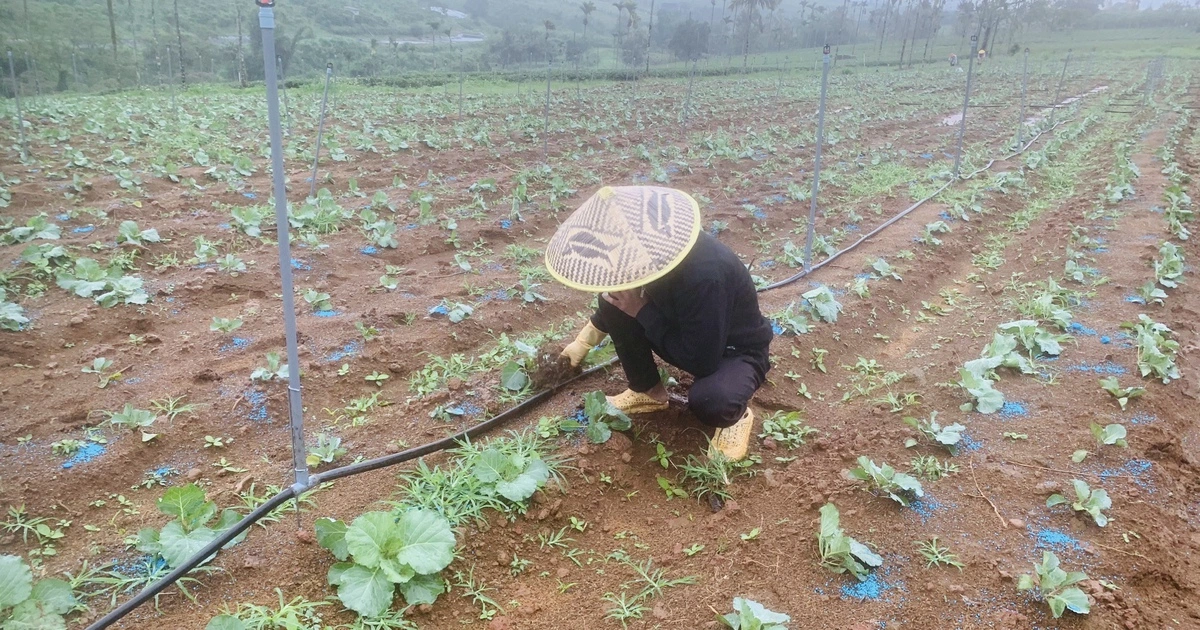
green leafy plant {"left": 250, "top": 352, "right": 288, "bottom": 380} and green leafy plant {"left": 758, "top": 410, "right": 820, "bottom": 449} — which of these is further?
green leafy plant {"left": 250, "top": 352, "right": 288, "bottom": 380}

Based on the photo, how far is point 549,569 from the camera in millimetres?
2486

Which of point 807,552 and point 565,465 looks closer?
point 807,552

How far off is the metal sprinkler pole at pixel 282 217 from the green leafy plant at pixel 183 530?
277 millimetres

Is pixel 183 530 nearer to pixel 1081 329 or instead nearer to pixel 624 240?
pixel 624 240

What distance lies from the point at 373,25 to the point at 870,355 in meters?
37.3

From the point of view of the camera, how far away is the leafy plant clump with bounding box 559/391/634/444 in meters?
3.00

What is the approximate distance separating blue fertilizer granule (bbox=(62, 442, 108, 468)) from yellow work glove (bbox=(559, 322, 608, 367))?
201 cm

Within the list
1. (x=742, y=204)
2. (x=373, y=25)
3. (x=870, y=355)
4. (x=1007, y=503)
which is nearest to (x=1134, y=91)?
(x=742, y=204)

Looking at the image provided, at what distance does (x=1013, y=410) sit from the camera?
3.42m

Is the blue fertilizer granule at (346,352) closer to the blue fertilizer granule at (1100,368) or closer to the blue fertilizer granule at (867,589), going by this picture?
the blue fertilizer granule at (867,589)

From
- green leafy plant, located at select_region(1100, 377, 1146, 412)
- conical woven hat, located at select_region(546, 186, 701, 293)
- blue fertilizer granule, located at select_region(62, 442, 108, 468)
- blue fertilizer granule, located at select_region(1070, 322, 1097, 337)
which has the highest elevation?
conical woven hat, located at select_region(546, 186, 701, 293)

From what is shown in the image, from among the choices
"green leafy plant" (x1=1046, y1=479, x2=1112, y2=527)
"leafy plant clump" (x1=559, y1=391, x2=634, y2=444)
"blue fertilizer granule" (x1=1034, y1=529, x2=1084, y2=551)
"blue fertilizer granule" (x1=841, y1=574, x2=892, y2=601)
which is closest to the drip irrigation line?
"leafy plant clump" (x1=559, y1=391, x2=634, y2=444)

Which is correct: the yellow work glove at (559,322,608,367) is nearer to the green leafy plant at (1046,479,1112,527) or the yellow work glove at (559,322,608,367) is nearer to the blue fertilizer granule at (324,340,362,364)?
the blue fertilizer granule at (324,340,362,364)

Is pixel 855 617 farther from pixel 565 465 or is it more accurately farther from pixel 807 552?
pixel 565 465
